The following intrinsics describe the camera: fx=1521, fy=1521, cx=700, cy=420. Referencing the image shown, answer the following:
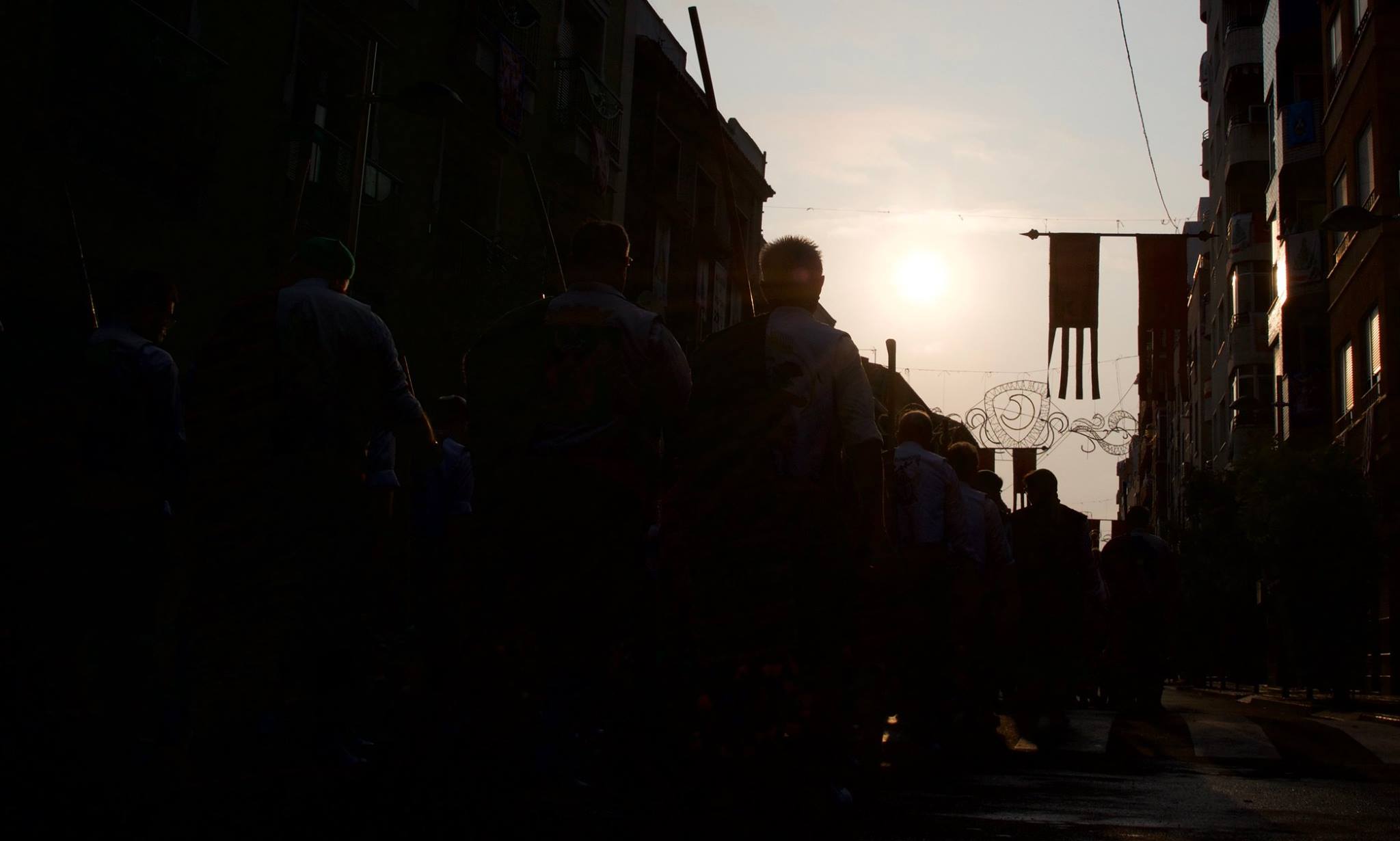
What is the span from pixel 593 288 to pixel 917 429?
3.67m

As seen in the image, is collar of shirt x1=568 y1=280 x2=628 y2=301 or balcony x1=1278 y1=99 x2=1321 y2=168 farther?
balcony x1=1278 y1=99 x2=1321 y2=168

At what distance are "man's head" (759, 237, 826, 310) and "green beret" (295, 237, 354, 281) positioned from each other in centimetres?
142

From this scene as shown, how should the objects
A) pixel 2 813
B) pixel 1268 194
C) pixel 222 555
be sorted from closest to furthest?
pixel 2 813 → pixel 222 555 → pixel 1268 194

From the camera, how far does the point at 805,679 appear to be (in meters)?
4.32

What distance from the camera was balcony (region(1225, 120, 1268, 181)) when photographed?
44.9m

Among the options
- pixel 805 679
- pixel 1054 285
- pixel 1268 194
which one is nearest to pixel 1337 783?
pixel 805 679

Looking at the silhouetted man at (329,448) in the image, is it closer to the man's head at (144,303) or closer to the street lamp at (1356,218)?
the man's head at (144,303)

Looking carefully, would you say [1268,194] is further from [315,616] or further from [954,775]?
[315,616]

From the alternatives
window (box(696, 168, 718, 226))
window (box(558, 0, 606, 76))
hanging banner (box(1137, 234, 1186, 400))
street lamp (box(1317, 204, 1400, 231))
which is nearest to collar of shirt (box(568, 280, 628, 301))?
street lamp (box(1317, 204, 1400, 231))

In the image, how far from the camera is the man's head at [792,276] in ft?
16.3

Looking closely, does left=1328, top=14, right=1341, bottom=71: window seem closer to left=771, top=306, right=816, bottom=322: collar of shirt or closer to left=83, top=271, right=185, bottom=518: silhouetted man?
left=771, top=306, right=816, bottom=322: collar of shirt

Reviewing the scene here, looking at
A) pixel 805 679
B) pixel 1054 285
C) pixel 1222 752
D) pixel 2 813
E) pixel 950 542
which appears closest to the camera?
pixel 2 813

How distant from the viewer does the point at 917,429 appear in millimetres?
8094

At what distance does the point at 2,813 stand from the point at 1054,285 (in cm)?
2307
